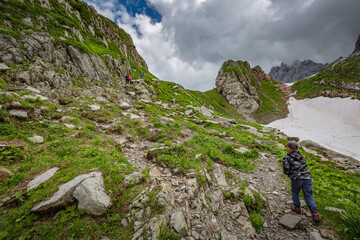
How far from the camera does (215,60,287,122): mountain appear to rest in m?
76.2

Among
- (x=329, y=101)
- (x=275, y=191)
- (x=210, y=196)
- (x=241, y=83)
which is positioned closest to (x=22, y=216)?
(x=210, y=196)

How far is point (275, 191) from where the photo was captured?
6418 millimetres

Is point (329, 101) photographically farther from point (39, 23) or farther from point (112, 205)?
point (39, 23)

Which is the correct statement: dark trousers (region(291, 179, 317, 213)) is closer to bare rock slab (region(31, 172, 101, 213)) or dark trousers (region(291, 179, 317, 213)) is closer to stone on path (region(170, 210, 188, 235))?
stone on path (region(170, 210, 188, 235))

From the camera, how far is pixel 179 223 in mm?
3832

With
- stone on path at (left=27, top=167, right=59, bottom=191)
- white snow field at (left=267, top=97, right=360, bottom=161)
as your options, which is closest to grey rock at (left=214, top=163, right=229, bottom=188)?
stone on path at (left=27, top=167, right=59, bottom=191)

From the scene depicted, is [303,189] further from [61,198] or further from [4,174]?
[4,174]

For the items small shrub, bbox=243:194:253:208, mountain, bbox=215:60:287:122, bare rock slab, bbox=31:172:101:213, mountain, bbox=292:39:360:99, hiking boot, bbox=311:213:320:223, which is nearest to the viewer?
bare rock slab, bbox=31:172:101:213

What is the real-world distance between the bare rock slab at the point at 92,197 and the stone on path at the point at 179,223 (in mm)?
2101

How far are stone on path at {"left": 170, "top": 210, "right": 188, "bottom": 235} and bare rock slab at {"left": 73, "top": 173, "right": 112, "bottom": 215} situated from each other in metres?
2.10

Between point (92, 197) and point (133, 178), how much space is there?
59.6 inches

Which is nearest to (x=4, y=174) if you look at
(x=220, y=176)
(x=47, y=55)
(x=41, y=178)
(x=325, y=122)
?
(x=41, y=178)

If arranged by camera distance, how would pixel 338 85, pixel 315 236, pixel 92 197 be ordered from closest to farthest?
pixel 92 197 → pixel 315 236 → pixel 338 85

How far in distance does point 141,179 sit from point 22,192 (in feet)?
12.0
